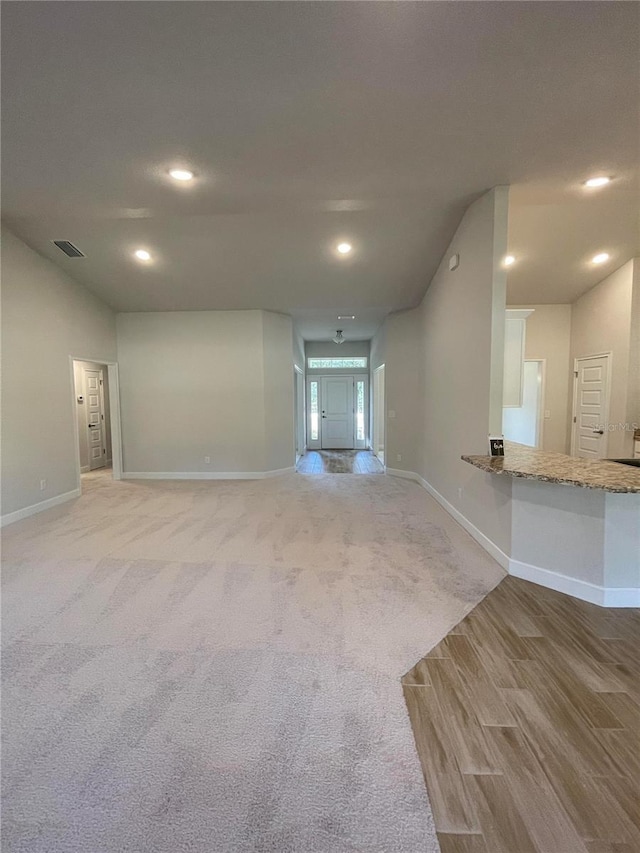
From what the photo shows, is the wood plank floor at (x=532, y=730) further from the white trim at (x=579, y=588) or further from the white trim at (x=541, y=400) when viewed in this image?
the white trim at (x=541, y=400)

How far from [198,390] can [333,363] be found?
14.2 feet

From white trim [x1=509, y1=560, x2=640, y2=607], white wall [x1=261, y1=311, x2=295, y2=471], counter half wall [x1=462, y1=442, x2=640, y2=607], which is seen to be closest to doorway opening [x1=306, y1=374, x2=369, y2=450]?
white wall [x1=261, y1=311, x2=295, y2=471]

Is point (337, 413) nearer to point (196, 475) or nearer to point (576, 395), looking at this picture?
point (196, 475)

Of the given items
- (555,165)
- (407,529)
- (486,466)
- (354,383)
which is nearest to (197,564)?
(407,529)

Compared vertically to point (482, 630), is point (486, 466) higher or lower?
higher

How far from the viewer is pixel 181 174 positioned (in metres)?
2.88

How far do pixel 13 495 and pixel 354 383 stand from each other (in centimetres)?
713

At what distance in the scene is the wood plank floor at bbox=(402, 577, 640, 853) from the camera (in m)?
1.16

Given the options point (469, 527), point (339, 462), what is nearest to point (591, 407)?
point (469, 527)

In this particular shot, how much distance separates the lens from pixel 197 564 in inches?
118

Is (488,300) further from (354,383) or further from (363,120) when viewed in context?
(354,383)

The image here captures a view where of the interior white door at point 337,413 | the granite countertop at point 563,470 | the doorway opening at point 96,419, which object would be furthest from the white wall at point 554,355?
the doorway opening at point 96,419

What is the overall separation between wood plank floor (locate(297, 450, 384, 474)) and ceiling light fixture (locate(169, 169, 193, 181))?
4.73 meters

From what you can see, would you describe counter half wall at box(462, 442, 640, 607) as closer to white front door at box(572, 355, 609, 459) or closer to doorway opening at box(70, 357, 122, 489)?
white front door at box(572, 355, 609, 459)
